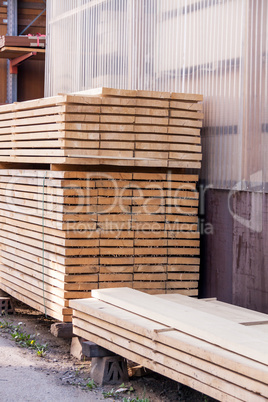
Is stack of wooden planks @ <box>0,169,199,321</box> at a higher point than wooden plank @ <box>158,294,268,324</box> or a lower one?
higher

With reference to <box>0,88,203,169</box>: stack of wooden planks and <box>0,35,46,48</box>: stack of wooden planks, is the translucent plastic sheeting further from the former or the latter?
<box>0,35,46,48</box>: stack of wooden planks

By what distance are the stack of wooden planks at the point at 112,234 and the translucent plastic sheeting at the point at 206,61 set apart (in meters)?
0.67

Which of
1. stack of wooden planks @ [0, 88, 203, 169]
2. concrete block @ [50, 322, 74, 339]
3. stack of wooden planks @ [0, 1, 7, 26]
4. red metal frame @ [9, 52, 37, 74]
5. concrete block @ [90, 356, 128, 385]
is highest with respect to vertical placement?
stack of wooden planks @ [0, 1, 7, 26]

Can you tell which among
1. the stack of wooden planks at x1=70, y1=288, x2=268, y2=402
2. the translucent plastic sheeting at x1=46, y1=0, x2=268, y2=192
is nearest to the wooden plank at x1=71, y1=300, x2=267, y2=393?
the stack of wooden planks at x1=70, y1=288, x2=268, y2=402

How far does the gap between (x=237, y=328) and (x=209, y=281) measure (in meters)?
2.70

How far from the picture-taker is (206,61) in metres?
7.69

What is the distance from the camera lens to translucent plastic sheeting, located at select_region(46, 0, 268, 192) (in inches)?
267

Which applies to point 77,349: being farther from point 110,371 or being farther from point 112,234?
point 112,234

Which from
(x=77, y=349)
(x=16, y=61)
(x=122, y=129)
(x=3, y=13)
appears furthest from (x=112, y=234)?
(x=3, y=13)

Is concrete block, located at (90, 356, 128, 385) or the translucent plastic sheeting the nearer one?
concrete block, located at (90, 356, 128, 385)

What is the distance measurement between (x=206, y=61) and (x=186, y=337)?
3784mm

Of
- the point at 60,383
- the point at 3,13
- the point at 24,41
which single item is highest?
the point at 3,13

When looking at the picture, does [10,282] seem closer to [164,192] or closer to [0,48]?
[164,192]

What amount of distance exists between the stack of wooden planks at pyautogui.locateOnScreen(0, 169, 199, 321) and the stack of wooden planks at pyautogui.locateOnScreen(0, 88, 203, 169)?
0.20 metres
